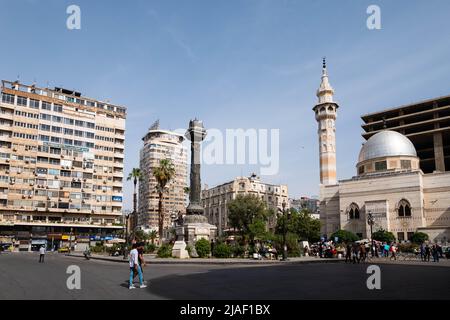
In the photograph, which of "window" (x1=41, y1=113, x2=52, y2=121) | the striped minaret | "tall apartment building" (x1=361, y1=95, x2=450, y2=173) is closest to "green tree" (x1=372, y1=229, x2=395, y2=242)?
the striped minaret

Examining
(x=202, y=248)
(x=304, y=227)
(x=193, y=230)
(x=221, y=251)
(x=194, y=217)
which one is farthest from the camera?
(x=304, y=227)

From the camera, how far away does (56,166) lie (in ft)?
235

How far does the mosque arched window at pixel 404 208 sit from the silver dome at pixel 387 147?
412 inches

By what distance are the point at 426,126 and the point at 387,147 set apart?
2249 cm

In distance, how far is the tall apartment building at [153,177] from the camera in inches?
5256

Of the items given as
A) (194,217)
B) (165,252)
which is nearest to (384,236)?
(194,217)

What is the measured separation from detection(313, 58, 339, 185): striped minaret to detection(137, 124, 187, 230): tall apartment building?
2642 inches

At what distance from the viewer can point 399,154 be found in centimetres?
6644

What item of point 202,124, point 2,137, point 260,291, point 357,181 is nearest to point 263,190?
point 357,181

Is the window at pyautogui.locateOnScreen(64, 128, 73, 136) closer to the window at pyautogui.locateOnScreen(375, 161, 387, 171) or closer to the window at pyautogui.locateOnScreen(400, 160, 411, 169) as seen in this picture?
the window at pyautogui.locateOnScreen(375, 161, 387, 171)

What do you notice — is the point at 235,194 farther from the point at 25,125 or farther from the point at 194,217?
the point at 194,217

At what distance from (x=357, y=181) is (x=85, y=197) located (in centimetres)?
5085

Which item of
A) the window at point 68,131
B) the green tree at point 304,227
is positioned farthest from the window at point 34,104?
the green tree at point 304,227
